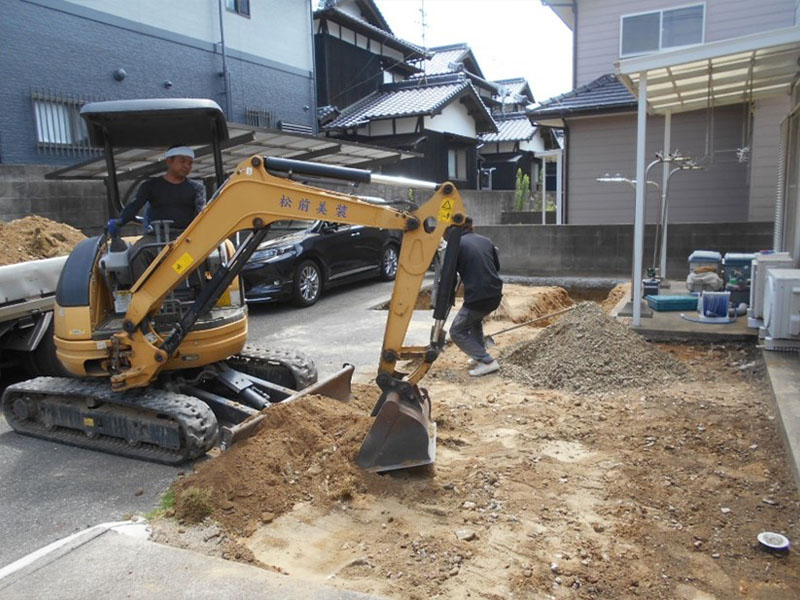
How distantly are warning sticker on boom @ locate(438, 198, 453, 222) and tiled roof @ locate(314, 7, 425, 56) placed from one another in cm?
1728

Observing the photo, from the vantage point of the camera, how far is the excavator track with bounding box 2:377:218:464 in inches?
169

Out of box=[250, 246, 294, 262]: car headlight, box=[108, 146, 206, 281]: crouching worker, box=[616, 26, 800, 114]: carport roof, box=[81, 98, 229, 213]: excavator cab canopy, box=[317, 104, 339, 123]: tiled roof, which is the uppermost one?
box=[317, 104, 339, 123]: tiled roof

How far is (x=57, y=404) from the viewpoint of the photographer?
4.84 m

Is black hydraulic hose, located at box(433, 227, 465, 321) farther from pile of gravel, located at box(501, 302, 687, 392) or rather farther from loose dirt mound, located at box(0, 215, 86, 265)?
loose dirt mound, located at box(0, 215, 86, 265)

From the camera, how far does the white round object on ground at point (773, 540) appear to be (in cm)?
301

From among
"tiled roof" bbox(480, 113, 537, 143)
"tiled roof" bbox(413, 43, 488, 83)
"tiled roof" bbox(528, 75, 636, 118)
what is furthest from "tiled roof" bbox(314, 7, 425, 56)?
"tiled roof" bbox(528, 75, 636, 118)

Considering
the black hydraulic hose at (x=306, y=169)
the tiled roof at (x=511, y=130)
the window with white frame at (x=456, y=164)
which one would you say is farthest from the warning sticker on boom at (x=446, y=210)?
the tiled roof at (x=511, y=130)

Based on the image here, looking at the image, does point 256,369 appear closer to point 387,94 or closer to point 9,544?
point 9,544

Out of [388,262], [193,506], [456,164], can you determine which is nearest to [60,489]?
[193,506]

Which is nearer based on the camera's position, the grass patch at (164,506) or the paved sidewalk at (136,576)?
the paved sidewalk at (136,576)

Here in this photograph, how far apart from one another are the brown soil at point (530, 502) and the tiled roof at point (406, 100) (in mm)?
16799

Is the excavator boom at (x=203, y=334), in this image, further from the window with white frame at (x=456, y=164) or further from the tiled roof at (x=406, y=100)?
the window with white frame at (x=456, y=164)

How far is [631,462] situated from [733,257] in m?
5.02

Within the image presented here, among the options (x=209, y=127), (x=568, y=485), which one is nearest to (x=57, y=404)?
→ (x=209, y=127)
